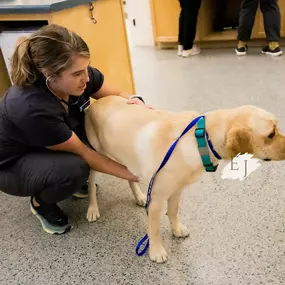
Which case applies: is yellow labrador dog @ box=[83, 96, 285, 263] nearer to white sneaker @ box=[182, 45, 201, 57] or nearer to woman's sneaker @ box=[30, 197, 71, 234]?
woman's sneaker @ box=[30, 197, 71, 234]

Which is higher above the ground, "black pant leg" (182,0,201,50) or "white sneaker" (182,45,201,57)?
"black pant leg" (182,0,201,50)

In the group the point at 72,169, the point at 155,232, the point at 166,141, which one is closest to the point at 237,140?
the point at 166,141

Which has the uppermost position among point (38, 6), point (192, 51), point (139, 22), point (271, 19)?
point (38, 6)

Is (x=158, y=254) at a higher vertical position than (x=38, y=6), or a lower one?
lower

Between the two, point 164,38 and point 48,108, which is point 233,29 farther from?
point 48,108

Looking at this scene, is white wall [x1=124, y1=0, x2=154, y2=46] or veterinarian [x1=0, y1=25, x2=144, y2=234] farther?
white wall [x1=124, y1=0, x2=154, y2=46]

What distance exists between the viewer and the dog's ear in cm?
102

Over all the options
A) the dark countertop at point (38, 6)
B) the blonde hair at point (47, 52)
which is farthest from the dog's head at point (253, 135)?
the dark countertop at point (38, 6)

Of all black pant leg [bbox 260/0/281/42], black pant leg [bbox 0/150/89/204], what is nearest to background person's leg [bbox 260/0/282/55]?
black pant leg [bbox 260/0/281/42]

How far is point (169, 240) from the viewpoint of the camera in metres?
1.38

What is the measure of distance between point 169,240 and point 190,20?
2.62 meters

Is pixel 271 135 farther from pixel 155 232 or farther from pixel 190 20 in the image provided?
pixel 190 20

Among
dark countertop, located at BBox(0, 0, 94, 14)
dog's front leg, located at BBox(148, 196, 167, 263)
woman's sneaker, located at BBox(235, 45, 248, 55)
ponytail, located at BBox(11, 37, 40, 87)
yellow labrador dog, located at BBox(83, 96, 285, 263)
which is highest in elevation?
dark countertop, located at BBox(0, 0, 94, 14)

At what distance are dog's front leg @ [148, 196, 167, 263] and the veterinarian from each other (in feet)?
0.50
